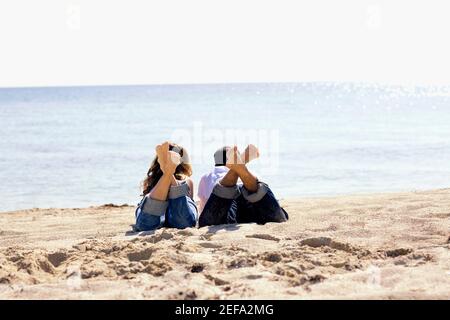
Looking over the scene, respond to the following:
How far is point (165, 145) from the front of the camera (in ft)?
16.8

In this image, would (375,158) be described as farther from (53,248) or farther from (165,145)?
(53,248)

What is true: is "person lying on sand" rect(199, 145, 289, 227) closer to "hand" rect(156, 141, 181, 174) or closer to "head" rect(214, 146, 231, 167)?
"head" rect(214, 146, 231, 167)

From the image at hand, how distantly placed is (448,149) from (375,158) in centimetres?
191

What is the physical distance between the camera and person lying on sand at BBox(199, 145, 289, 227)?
4930 mm

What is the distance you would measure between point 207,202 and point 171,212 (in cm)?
28

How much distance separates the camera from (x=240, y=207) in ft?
17.2

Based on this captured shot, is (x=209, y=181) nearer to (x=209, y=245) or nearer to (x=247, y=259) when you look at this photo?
(x=209, y=245)

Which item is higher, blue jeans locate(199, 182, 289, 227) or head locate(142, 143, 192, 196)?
head locate(142, 143, 192, 196)

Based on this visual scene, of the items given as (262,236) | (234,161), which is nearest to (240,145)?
(234,161)

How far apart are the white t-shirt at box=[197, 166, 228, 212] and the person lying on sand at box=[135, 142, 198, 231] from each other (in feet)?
0.45

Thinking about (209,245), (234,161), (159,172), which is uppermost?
(234,161)

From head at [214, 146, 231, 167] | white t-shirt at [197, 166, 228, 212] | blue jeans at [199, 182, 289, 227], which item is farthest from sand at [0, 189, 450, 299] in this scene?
head at [214, 146, 231, 167]
